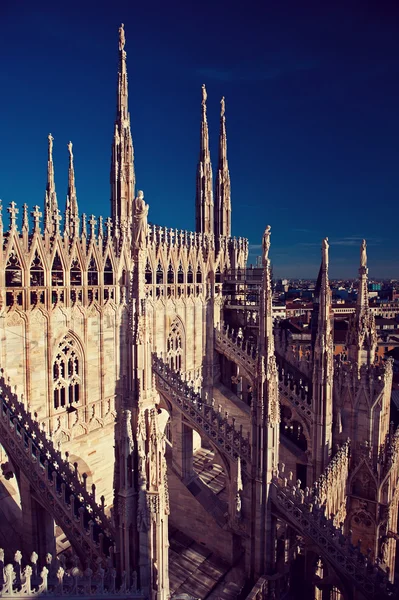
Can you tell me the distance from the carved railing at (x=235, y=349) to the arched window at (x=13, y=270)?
43.5ft

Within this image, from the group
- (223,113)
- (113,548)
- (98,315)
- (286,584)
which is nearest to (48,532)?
(113,548)

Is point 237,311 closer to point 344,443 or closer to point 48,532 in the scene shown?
point 344,443

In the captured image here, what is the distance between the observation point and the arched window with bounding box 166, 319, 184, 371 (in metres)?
23.8

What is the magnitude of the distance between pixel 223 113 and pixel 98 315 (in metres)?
20.2

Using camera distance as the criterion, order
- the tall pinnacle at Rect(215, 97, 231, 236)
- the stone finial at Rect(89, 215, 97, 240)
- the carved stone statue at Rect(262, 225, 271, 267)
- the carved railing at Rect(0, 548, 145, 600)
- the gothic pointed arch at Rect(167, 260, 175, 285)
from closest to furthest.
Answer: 1. the carved railing at Rect(0, 548, 145, 600)
2. the carved stone statue at Rect(262, 225, 271, 267)
3. the stone finial at Rect(89, 215, 97, 240)
4. the gothic pointed arch at Rect(167, 260, 175, 285)
5. the tall pinnacle at Rect(215, 97, 231, 236)

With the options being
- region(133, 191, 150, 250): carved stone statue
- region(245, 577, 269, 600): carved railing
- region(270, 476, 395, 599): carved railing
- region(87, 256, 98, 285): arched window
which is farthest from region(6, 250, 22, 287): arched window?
region(245, 577, 269, 600): carved railing

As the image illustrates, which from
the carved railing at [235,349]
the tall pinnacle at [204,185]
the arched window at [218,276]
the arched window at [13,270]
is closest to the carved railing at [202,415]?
the arched window at [13,270]

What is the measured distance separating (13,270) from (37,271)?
2.71ft

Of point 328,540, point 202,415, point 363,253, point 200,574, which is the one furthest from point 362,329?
point 200,574

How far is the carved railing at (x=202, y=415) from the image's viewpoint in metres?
14.4

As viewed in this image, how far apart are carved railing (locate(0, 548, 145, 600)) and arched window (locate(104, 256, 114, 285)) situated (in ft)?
41.6

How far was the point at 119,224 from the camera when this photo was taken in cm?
1983

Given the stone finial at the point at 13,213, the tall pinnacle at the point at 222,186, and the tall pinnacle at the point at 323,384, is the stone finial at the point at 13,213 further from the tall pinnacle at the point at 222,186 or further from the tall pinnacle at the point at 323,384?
the tall pinnacle at the point at 222,186

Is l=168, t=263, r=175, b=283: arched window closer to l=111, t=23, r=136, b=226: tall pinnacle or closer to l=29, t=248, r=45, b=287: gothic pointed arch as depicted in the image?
l=111, t=23, r=136, b=226: tall pinnacle
